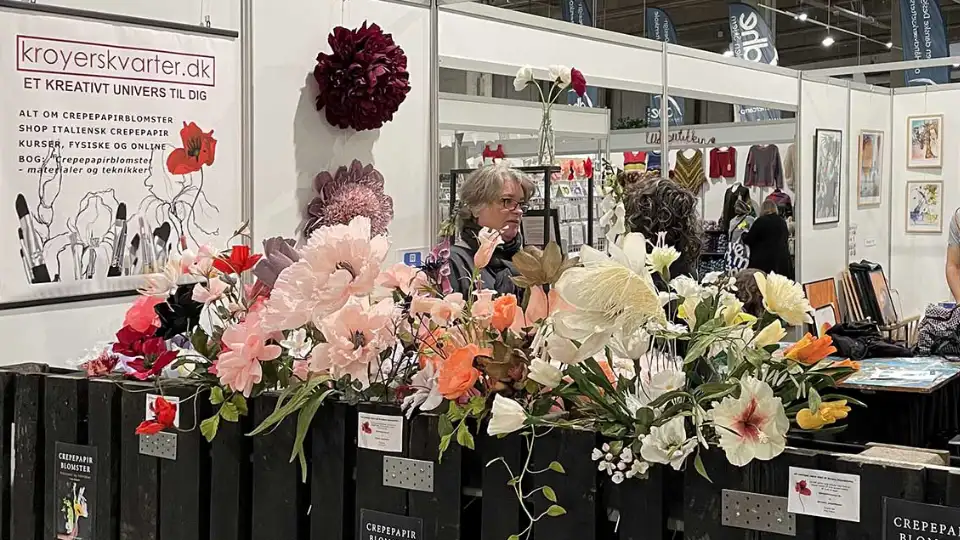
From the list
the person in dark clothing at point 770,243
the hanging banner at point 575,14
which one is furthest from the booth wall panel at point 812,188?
the hanging banner at point 575,14

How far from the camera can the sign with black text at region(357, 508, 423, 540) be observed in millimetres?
1611

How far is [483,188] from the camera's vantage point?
3.83 m

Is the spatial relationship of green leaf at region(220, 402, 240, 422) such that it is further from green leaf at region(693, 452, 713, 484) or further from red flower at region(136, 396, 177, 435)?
green leaf at region(693, 452, 713, 484)

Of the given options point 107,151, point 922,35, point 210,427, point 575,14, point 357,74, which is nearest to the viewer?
point 210,427

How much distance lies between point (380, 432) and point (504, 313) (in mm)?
273

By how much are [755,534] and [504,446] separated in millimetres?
365

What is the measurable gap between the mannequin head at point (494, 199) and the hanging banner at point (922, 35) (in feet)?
23.1

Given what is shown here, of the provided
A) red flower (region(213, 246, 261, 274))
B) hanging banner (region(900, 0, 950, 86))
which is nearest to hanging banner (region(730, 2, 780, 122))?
hanging banner (region(900, 0, 950, 86))

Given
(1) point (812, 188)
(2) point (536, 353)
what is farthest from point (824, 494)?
(1) point (812, 188)

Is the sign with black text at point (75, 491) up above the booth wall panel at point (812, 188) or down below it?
below

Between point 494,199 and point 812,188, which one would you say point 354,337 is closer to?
point 494,199

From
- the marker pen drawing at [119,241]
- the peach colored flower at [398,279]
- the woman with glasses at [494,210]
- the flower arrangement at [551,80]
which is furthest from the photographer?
the flower arrangement at [551,80]

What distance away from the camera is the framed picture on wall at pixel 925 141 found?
932 centimetres

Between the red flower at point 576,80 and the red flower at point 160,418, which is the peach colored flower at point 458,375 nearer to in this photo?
the red flower at point 160,418
